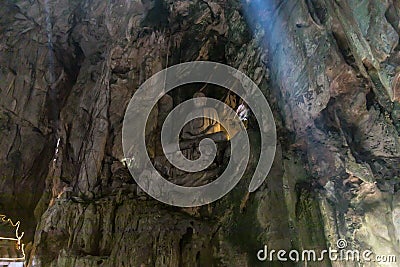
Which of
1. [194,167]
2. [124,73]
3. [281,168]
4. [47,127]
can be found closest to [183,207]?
[194,167]
